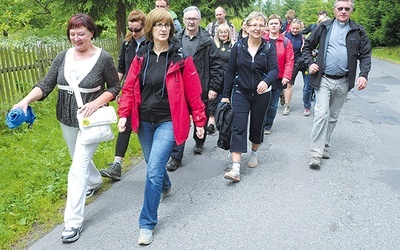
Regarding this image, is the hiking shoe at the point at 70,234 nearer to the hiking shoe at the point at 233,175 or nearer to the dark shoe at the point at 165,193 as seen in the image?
the dark shoe at the point at 165,193

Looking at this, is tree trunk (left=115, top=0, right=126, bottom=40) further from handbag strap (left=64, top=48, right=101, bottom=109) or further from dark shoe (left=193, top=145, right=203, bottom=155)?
handbag strap (left=64, top=48, right=101, bottom=109)

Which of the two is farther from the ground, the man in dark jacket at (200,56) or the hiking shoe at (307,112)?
the man in dark jacket at (200,56)

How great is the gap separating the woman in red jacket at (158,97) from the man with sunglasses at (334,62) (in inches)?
89.9

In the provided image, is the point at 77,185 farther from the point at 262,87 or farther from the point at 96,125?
the point at 262,87

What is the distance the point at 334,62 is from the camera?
17.1ft

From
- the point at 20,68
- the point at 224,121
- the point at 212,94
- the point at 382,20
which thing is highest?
the point at 212,94

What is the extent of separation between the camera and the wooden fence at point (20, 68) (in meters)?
7.27

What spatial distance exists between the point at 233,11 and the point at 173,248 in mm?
20450

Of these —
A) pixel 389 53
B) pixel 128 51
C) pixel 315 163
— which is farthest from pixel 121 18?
pixel 389 53

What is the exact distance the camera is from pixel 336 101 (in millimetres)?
5531

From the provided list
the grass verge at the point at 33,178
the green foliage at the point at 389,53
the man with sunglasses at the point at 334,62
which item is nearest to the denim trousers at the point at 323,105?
the man with sunglasses at the point at 334,62

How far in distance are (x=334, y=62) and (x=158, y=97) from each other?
8.88 ft

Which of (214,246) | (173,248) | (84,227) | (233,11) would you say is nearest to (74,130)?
(84,227)

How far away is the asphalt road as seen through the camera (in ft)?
11.7
